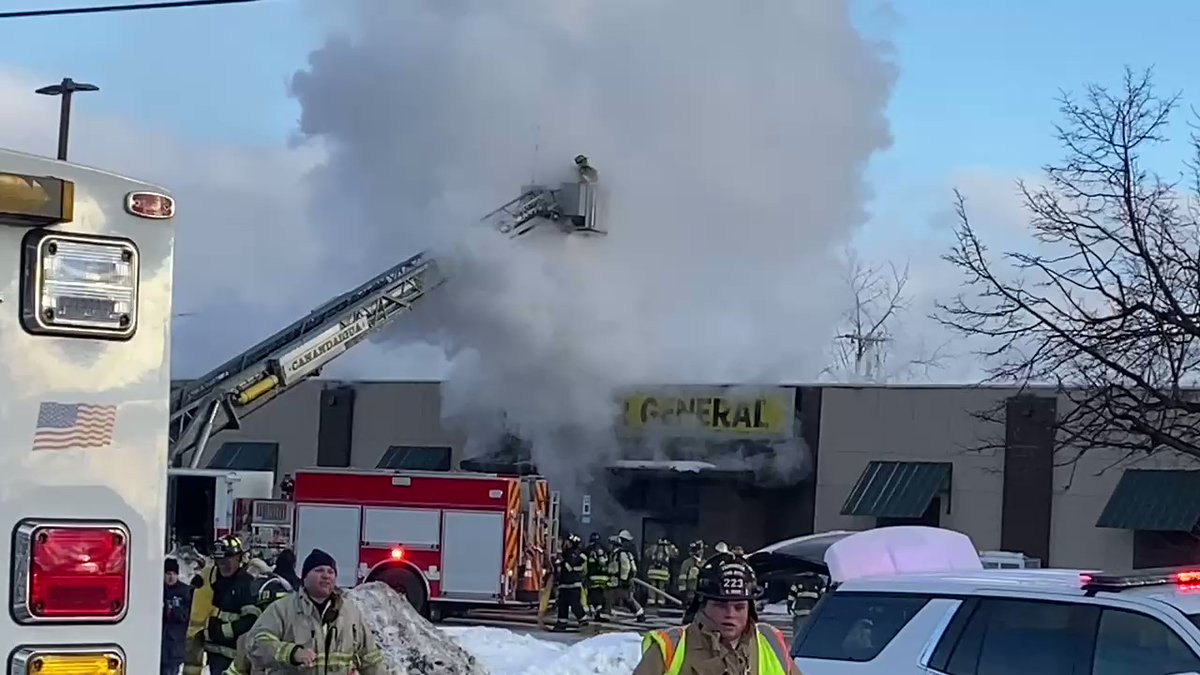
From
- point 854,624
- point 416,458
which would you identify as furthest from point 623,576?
point 854,624

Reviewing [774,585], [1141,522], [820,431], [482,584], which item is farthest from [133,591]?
[820,431]

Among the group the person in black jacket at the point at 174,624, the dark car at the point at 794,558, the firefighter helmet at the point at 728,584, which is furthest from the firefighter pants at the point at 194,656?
the dark car at the point at 794,558

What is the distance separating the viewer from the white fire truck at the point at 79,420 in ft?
10.8

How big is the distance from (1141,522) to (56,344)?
91.3ft

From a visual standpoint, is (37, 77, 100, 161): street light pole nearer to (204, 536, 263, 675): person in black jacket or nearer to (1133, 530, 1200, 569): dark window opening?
(204, 536, 263, 675): person in black jacket

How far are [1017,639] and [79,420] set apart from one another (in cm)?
457

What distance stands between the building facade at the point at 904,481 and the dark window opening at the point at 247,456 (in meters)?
5.62

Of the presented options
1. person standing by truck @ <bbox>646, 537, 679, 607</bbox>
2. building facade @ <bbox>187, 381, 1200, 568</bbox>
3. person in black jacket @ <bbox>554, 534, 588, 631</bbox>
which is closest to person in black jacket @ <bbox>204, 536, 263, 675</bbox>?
person in black jacket @ <bbox>554, 534, 588, 631</bbox>

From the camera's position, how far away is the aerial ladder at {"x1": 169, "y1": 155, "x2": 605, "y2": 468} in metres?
23.6

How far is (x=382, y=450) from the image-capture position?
3766cm

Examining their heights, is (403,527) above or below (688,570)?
above

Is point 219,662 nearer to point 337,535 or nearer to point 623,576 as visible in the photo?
point 337,535

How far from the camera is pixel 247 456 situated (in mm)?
39156

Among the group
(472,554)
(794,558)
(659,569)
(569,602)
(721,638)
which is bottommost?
(569,602)
